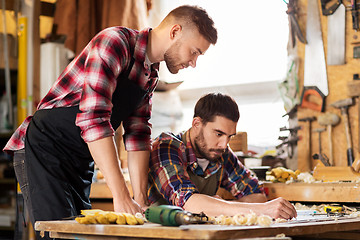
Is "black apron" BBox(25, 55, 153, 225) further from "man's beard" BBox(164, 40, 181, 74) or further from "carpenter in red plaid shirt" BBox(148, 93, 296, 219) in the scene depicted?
"carpenter in red plaid shirt" BBox(148, 93, 296, 219)

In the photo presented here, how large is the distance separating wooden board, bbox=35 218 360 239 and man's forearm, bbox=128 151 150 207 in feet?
1.88

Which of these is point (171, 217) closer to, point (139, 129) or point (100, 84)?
point (100, 84)

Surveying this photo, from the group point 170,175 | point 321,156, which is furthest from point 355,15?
point 170,175

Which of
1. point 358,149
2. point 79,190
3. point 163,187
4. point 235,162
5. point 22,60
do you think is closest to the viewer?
point 79,190

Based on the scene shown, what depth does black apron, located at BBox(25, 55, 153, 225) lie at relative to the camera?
5.58 ft

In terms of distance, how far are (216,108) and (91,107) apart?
0.73 metres

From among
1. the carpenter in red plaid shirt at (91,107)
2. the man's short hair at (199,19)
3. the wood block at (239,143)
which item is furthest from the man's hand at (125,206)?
the wood block at (239,143)

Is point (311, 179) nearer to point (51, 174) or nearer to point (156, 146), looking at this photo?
point (156, 146)

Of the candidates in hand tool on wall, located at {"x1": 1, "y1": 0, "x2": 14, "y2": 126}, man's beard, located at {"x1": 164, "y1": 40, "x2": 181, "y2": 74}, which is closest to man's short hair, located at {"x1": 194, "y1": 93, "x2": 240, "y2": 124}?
man's beard, located at {"x1": 164, "y1": 40, "x2": 181, "y2": 74}

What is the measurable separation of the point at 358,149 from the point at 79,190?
169cm

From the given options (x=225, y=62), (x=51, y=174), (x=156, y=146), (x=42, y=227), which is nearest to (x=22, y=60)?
(x=225, y=62)

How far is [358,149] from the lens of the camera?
2842 mm

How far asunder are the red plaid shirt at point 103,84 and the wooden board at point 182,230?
326mm

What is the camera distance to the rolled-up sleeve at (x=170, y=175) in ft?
6.38
